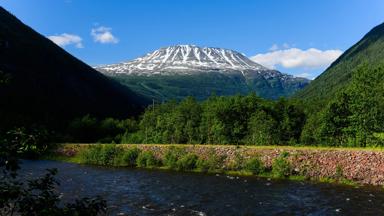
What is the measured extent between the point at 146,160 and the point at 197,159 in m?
12.1

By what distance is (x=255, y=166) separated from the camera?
70250 millimetres

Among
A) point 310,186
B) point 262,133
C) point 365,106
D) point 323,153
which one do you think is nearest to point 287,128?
point 262,133

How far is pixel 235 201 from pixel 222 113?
207ft

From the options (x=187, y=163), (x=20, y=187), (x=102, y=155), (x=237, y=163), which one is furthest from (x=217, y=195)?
(x=102, y=155)

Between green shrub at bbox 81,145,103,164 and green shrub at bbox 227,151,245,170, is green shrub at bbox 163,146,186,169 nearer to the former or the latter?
green shrub at bbox 227,151,245,170

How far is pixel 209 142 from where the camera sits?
373ft

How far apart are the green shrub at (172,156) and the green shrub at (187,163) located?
4.16ft

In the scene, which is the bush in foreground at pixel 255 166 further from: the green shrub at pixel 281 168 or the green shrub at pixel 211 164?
the green shrub at pixel 211 164

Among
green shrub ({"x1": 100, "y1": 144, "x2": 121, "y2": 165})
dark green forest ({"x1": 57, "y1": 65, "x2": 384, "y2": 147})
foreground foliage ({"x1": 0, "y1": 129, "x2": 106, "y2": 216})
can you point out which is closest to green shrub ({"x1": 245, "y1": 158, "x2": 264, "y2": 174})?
dark green forest ({"x1": 57, "y1": 65, "x2": 384, "y2": 147})

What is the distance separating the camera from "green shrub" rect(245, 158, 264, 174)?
70.1 meters

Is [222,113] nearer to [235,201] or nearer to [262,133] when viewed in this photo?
[262,133]

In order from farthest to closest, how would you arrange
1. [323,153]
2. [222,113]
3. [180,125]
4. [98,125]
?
[98,125] → [180,125] → [222,113] → [323,153]

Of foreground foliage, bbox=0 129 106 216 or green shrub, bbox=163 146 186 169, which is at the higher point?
foreground foliage, bbox=0 129 106 216

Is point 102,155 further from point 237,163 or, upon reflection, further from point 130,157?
point 237,163
